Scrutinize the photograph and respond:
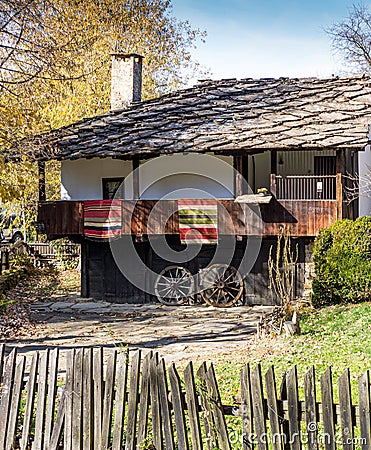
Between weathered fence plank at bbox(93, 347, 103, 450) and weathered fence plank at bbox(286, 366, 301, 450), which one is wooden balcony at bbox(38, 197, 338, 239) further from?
weathered fence plank at bbox(286, 366, 301, 450)

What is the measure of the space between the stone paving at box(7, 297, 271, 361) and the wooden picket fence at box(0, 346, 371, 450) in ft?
16.3

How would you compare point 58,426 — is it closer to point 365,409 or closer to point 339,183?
point 365,409

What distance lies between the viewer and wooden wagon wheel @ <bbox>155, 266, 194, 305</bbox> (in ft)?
56.7

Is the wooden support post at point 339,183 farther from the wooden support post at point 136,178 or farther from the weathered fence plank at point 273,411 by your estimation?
the weathered fence plank at point 273,411

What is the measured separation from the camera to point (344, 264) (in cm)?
1394

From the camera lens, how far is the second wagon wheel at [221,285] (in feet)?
55.5

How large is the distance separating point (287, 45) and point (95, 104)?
10.0 m

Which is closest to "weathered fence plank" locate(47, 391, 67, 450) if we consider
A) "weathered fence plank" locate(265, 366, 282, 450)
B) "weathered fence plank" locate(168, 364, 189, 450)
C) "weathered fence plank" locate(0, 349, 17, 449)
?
"weathered fence plank" locate(0, 349, 17, 449)

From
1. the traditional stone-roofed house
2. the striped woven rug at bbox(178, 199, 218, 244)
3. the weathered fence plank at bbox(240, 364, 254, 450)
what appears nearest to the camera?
the weathered fence plank at bbox(240, 364, 254, 450)

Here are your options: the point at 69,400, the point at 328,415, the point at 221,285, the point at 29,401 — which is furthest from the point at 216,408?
the point at 221,285

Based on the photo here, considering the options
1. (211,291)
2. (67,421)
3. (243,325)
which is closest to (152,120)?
(211,291)

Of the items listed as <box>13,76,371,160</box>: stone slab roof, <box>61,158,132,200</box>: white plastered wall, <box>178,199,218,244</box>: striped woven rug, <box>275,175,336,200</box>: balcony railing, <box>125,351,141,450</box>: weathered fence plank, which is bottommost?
<box>125,351,141,450</box>: weathered fence plank

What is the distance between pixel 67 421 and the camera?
563 cm

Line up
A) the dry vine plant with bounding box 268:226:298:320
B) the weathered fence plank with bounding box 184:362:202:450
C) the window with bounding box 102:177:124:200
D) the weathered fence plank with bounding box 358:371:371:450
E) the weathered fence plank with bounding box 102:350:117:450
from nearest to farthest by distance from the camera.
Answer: the weathered fence plank with bounding box 358:371:371:450
the weathered fence plank with bounding box 184:362:202:450
the weathered fence plank with bounding box 102:350:117:450
the dry vine plant with bounding box 268:226:298:320
the window with bounding box 102:177:124:200
